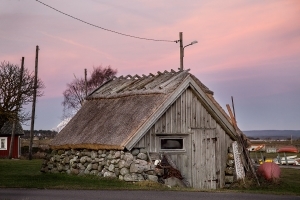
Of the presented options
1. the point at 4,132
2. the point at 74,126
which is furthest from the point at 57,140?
the point at 4,132

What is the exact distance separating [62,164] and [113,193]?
9463 mm

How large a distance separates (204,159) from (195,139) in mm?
1119

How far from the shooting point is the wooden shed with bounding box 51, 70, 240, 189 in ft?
82.8

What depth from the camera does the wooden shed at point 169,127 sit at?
82.8 feet

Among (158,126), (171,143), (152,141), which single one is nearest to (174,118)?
(158,126)

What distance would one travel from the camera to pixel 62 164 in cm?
2845

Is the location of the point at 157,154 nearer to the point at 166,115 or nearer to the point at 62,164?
the point at 166,115

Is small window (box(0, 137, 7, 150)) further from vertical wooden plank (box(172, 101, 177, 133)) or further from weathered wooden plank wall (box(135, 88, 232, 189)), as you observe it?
vertical wooden plank (box(172, 101, 177, 133))

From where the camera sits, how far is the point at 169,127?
26.1 metres

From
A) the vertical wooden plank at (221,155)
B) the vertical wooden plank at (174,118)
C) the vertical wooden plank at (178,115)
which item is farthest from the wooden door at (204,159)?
the vertical wooden plank at (174,118)

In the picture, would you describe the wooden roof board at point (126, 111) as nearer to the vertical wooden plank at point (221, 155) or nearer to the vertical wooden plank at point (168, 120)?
the vertical wooden plank at point (221, 155)

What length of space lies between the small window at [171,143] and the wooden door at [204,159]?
0.66 meters

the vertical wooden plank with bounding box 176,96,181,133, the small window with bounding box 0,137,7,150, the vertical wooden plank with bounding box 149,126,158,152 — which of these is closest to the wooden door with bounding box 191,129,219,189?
the vertical wooden plank with bounding box 176,96,181,133

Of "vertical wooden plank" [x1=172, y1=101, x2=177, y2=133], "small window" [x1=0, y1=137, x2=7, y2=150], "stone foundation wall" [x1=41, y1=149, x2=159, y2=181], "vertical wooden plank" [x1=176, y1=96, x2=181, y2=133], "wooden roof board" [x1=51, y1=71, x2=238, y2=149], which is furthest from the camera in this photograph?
"small window" [x1=0, y1=137, x2=7, y2=150]
